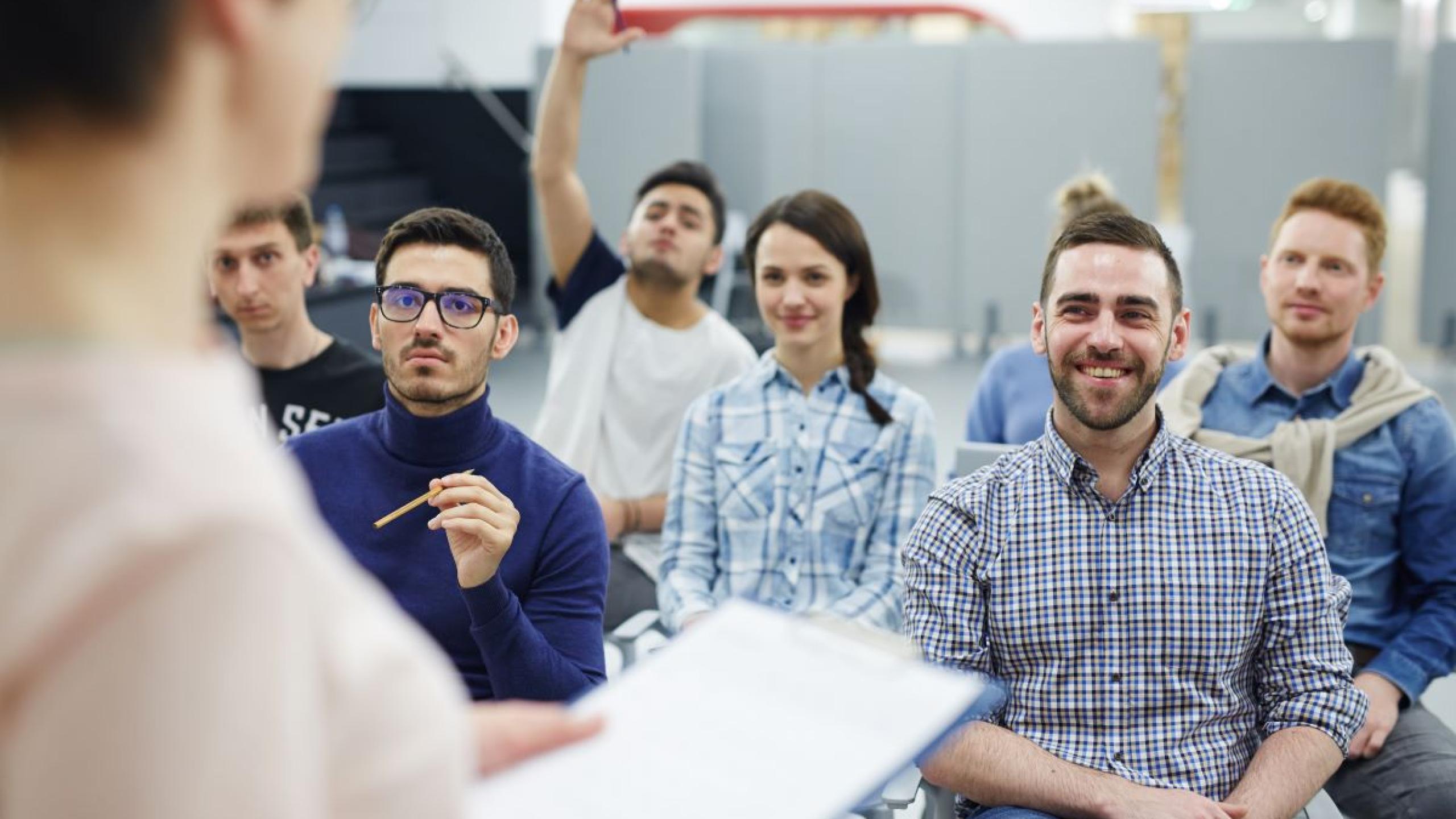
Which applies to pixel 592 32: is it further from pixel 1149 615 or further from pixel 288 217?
pixel 1149 615

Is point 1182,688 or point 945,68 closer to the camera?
point 1182,688

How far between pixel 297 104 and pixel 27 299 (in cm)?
15

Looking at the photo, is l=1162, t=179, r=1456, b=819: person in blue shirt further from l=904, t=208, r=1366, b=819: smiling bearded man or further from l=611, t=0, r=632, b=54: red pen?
l=611, t=0, r=632, b=54: red pen

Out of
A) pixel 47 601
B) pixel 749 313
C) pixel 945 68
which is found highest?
pixel 945 68

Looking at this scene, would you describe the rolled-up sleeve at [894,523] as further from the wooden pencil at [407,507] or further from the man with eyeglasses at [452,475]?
the wooden pencil at [407,507]

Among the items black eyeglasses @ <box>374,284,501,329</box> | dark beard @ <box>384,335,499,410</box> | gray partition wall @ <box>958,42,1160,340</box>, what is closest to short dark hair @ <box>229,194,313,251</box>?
black eyeglasses @ <box>374,284,501,329</box>

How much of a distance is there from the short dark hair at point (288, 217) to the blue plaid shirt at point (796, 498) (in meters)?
0.86

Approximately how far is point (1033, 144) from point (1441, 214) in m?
2.05

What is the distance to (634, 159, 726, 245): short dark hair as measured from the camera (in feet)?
11.5

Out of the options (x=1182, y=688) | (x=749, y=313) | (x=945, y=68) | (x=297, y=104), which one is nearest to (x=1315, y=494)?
(x=1182, y=688)

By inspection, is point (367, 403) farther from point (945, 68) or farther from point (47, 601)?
point (945, 68)

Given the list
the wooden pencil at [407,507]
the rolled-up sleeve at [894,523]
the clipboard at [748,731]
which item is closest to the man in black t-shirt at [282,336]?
the wooden pencil at [407,507]

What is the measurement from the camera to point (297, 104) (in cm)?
61

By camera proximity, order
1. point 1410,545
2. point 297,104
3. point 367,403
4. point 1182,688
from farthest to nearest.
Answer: point 367,403 < point 1410,545 < point 1182,688 < point 297,104
